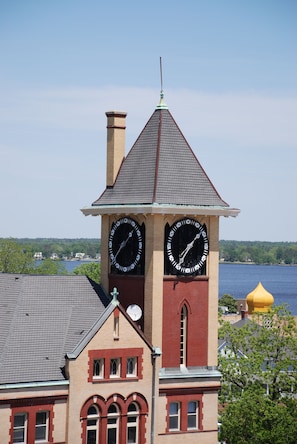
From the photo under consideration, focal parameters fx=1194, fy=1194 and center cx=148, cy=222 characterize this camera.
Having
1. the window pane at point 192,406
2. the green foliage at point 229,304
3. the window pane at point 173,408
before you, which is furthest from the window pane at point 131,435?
the green foliage at point 229,304

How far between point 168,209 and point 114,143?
4936 mm

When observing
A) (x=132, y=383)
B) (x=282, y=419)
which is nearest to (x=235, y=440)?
(x=282, y=419)

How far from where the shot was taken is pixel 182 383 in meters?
50.2

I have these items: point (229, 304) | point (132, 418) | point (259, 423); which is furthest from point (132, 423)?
point (229, 304)

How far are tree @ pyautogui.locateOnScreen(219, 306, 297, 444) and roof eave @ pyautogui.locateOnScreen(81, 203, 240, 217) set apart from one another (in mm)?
11225

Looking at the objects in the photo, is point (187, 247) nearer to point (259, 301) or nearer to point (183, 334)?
point (183, 334)

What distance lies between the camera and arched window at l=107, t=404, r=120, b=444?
1914 inches

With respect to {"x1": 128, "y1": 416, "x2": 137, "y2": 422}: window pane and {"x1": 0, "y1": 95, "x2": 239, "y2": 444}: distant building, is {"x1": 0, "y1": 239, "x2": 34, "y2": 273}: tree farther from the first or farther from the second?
{"x1": 128, "y1": 416, "x2": 137, "y2": 422}: window pane

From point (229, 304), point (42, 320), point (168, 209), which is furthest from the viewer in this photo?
point (229, 304)

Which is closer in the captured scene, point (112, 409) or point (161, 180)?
point (112, 409)

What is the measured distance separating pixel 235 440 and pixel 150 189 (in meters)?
13.9

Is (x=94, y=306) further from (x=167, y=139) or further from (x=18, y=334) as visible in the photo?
(x=167, y=139)

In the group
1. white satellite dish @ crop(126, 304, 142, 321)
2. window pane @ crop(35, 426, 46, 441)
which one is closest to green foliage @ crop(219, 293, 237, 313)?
white satellite dish @ crop(126, 304, 142, 321)

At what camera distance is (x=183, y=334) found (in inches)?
2000
